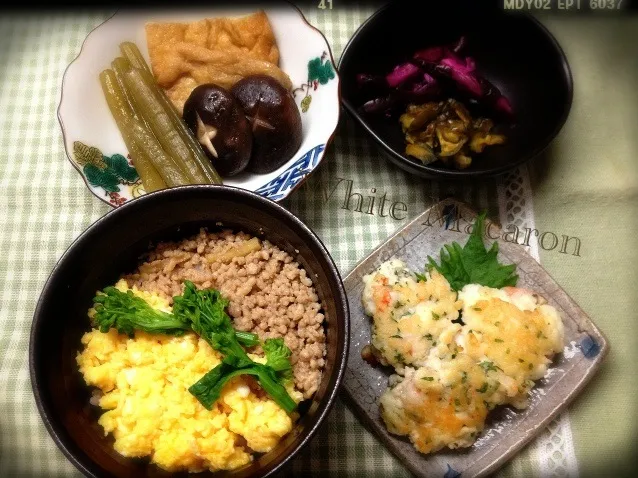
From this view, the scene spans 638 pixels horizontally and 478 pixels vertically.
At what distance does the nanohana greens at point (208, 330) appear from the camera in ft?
4.18

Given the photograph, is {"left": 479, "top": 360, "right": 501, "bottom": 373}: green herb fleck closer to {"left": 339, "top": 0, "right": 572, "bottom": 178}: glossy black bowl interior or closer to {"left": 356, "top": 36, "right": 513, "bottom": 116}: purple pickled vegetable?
{"left": 339, "top": 0, "right": 572, "bottom": 178}: glossy black bowl interior

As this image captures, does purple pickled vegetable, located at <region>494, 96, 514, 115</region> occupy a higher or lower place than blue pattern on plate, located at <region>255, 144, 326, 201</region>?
higher

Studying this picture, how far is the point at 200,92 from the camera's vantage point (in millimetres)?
1675

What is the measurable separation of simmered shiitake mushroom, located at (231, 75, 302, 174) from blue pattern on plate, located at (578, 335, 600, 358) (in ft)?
3.42

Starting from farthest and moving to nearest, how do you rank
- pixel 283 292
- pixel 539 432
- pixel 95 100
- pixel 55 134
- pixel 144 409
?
pixel 55 134 < pixel 95 100 < pixel 539 432 < pixel 283 292 < pixel 144 409

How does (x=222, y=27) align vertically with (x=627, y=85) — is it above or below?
above

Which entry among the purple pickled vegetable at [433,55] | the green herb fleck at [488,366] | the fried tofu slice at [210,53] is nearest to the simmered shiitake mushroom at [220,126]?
the fried tofu slice at [210,53]

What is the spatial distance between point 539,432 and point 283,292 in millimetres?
868

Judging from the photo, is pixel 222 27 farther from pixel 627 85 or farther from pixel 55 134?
pixel 627 85

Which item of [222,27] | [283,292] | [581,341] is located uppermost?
[222,27]

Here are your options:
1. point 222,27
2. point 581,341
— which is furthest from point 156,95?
point 581,341

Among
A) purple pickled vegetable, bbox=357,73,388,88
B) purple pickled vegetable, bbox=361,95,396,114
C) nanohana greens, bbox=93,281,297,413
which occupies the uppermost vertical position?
purple pickled vegetable, bbox=357,73,388,88

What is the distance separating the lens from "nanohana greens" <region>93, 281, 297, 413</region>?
4.18 feet

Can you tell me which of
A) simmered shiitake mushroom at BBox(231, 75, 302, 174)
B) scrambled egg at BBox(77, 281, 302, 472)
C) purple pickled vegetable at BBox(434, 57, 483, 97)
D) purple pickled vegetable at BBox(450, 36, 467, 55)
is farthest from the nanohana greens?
purple pickled vegetable at BBox(450, 36, 467, 55)
